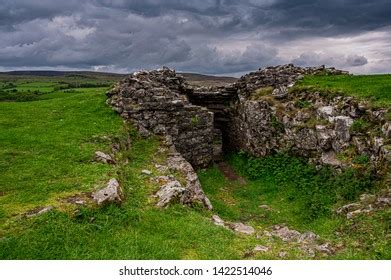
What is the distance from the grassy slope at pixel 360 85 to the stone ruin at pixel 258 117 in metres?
0.57

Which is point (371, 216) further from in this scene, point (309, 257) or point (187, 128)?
point (187, 128)

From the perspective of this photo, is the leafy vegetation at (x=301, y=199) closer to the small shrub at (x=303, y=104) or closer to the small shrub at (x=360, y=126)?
the small shrub at (x=360, y=126)

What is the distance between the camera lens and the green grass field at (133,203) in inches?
448

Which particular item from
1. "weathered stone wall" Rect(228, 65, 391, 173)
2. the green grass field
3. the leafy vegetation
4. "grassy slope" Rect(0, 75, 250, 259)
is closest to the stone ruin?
"weathered stone wall" Rect(228, 65, 391, 173)

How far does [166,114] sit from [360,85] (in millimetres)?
11118

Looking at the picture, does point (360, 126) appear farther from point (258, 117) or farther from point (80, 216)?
point (80, 216)

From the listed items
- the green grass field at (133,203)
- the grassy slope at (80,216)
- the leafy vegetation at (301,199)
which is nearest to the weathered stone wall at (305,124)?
the leafy vegetation at (301,199)

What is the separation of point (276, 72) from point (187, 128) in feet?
27.6

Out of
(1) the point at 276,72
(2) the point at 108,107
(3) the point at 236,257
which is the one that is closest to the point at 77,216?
(3) the point at 236,257

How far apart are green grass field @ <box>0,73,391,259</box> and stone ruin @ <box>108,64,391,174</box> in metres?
1.02

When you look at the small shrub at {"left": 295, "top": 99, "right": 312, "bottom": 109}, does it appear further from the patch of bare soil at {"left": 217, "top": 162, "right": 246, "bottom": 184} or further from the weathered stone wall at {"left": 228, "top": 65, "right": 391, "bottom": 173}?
the patch of bare soil at {"left": 217, "top": 162, "right": 246, "bottom": 184}

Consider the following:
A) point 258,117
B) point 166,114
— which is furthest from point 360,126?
point 166,114

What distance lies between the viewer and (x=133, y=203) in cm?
1412

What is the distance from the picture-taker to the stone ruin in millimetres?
20219
